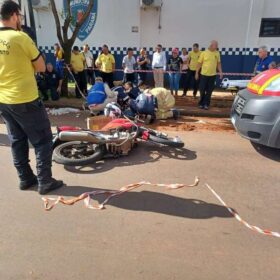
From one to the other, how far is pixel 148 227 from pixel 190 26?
10.3 metres

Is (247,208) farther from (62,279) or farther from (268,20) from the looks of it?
(268,20)

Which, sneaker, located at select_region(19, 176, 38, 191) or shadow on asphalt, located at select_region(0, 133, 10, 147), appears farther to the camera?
shadow on asphalt, located at select_region(0, 133, 10, 147)

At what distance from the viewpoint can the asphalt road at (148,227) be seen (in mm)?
2443

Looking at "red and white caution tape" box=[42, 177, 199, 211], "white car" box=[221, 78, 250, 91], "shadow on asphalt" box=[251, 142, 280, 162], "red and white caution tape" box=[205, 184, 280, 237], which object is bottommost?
"shadow on asphalt" box=[251, 142, 280, 162]

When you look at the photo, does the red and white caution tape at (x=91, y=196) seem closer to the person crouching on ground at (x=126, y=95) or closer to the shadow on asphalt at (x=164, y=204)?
the shadow on asphalt at (x=164, y=204)

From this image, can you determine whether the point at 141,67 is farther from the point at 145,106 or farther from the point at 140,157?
the point at 140,157

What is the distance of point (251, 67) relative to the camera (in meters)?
11.9

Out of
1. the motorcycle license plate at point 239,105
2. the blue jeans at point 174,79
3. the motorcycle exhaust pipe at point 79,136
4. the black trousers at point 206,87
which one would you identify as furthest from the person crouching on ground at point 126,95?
the blue jeans at point 174,79

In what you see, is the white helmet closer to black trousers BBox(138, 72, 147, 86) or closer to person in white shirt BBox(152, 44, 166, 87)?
person in white shirt BBox(152, 44, 166, 87)

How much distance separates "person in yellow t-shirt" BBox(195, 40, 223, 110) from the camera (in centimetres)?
799

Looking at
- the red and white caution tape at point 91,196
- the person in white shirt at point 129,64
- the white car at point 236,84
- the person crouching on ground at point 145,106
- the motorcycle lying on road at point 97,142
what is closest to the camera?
the red and white caution tape at point 91,196

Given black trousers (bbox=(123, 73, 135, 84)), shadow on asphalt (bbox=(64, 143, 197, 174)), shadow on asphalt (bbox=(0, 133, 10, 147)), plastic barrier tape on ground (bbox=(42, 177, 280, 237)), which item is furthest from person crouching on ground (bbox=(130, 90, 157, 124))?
black trousers (bbox=(123, 73, 135, 84))

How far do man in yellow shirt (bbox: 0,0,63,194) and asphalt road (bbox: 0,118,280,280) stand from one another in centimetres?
34

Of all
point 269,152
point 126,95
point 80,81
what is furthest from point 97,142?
point 80,81
